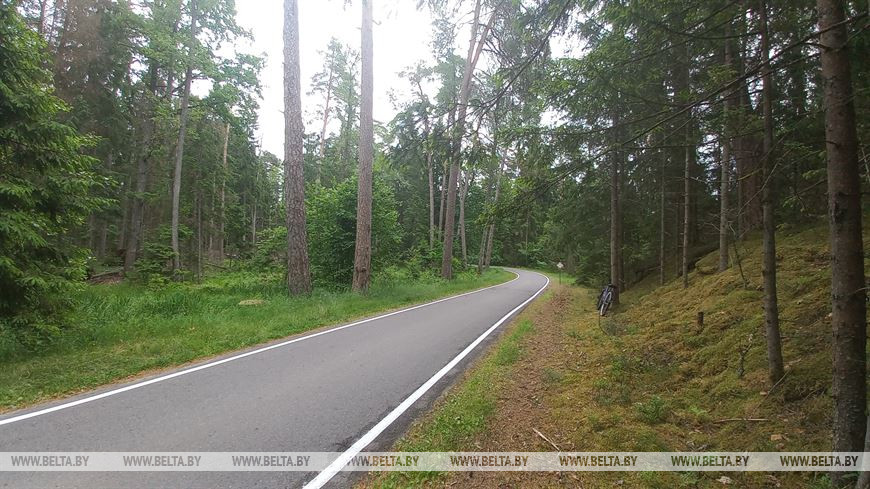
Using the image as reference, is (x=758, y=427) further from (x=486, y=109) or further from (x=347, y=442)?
(x=486, y=109)

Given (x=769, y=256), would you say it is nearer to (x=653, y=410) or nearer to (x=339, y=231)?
(x=653, y=410)

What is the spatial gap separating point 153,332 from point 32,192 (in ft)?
10.2

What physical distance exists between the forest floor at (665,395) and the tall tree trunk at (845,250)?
1.75ft

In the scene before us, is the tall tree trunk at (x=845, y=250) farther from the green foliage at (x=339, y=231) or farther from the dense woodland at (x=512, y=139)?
the green foliage at (x=339, y=231)

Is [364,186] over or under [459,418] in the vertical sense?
over

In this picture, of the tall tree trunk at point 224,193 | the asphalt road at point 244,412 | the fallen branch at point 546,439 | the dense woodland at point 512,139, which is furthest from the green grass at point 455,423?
the tall tree trunk at point 224,193

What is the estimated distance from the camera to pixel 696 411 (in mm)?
4047

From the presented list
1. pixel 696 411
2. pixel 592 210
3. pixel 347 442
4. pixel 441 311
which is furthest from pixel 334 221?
pixel 696 411

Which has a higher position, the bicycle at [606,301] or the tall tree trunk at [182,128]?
the tall tree trunk at [182,128]

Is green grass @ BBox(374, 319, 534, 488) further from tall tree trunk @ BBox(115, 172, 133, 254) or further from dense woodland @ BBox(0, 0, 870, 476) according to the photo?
tall tree trunk @ BBox(115, 172, 133, 254)

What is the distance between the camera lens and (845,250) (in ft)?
8.73

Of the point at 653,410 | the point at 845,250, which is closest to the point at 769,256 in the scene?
the point at 845,250

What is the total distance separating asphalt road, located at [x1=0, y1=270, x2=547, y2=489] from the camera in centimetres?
293

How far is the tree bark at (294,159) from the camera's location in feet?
37.3
